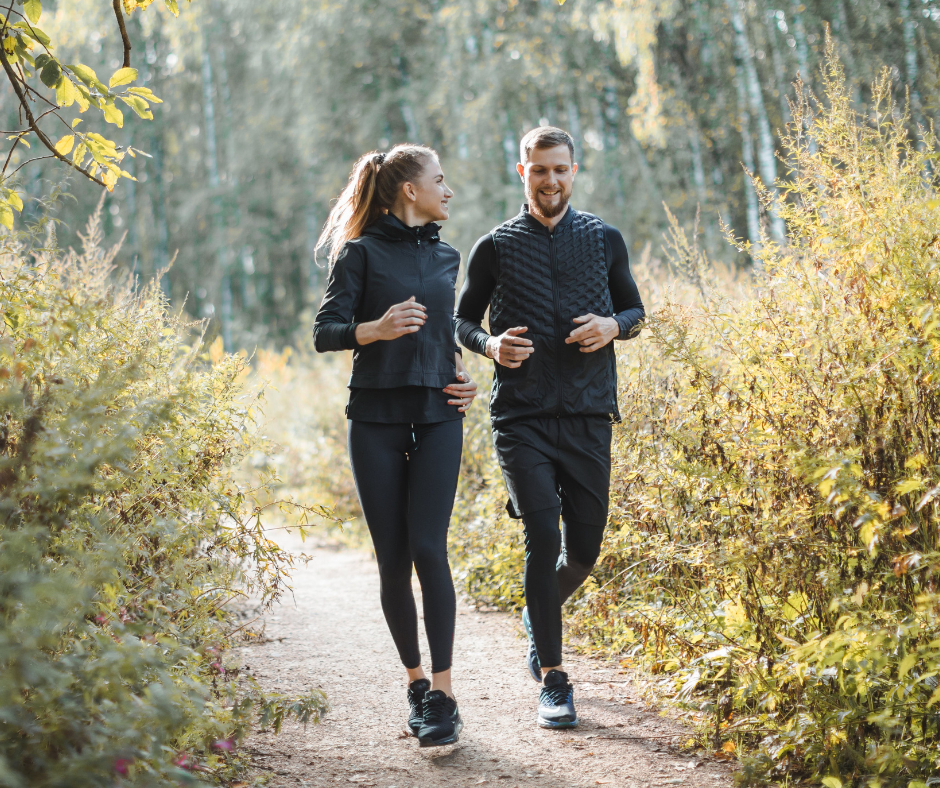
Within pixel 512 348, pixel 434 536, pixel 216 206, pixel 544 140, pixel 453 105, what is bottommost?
pixel 434 536

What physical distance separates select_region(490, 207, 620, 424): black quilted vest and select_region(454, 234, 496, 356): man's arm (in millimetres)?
58

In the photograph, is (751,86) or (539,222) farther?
(751,86)

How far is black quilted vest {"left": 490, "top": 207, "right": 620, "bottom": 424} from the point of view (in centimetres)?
352

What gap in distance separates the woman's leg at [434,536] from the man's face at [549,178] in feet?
3.50

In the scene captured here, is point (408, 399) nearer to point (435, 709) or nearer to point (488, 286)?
point (488, 286)

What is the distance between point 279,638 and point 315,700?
2.74m

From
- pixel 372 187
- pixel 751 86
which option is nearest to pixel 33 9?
pixel 372 187

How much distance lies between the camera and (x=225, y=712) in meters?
2.62

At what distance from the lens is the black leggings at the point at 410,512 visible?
330 centimetres

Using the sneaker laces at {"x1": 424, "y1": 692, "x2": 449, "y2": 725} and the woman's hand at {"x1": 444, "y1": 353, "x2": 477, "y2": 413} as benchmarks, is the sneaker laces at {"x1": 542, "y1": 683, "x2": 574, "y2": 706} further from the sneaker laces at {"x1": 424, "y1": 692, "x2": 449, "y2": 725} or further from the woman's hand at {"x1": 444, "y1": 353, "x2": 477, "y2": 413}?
the woman's hand at {"x1": 444, "y1": 353, "x2": 477, "y2": 413}

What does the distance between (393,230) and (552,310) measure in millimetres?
709

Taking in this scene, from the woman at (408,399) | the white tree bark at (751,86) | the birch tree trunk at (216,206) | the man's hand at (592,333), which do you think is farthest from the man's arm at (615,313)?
the birch tree trunk at (216,206)

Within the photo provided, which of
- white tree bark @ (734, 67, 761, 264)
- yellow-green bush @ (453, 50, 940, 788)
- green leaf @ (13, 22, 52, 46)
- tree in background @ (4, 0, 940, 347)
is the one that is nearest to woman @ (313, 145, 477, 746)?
yellow-green bush @ (453, 50, 940, 788)

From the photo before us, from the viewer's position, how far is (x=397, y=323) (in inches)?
126
